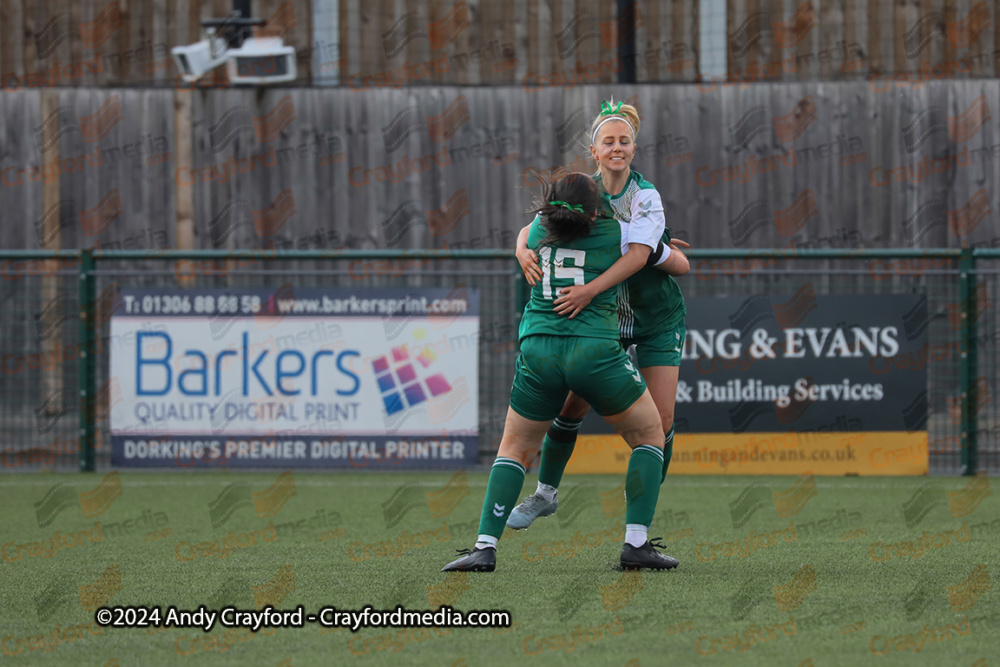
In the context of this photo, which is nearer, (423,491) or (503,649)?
(503,649)

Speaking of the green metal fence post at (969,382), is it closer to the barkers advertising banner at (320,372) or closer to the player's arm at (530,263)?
the barkers advertising banner at (320,372)

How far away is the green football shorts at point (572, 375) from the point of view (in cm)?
501

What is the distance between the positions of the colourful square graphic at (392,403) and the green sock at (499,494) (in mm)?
4702

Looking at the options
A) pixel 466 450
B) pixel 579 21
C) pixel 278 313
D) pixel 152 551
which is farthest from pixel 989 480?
pixel 579 21

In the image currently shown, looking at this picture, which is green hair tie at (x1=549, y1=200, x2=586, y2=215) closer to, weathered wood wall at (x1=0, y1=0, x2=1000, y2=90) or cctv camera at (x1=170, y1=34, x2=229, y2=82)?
cctv camera at (x1=170, y1=34, x2=229, y2=82)

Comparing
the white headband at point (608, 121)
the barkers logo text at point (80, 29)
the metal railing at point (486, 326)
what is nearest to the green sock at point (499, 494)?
the white headband at point (608, 121)

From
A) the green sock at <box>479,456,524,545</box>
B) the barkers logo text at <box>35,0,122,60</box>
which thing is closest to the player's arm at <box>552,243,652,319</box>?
the green sock at <box>479,456,524,545</box>

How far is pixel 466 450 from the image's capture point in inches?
392

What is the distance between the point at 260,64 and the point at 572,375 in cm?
989

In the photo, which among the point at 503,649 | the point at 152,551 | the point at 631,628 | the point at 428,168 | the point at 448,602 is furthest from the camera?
the point at 428,168

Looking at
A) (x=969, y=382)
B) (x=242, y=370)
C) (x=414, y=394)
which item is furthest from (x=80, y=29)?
(x=969, y=382)

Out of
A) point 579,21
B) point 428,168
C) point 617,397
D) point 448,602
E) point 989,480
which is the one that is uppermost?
point 579,21

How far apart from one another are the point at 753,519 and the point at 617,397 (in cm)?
264

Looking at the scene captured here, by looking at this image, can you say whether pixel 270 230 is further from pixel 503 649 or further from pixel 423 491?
pixel 503 649
